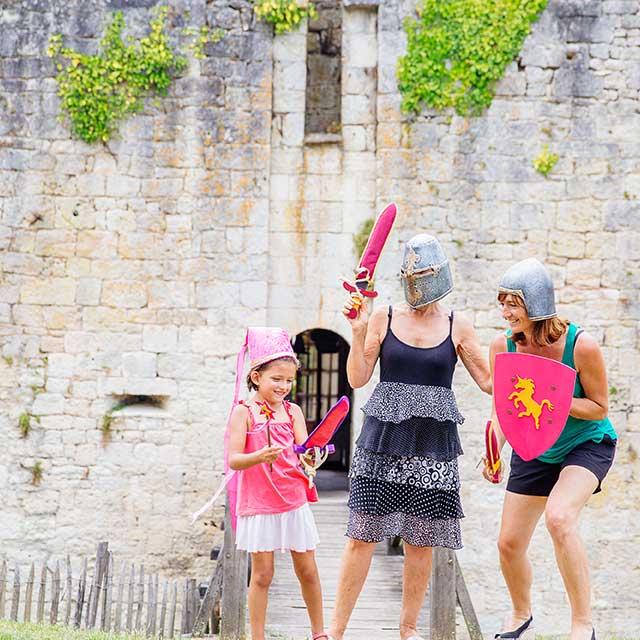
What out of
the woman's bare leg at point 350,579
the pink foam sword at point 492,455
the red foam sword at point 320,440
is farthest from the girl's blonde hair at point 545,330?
the woman's bare leg at point 350,579

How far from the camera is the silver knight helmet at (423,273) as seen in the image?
15.7 feet

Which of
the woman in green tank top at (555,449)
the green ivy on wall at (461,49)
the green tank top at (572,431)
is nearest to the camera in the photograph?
the woman in green tank top at (555,449)

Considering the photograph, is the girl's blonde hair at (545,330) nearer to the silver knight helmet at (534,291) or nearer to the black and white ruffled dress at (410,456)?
the silver knight helmet at (534,291)

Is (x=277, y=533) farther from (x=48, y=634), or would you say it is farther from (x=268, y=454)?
(x=48, y=634)

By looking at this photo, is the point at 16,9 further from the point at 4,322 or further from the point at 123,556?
the point at 123,556

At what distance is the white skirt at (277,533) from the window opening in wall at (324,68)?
19.2 ft

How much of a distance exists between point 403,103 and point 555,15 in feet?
5.27

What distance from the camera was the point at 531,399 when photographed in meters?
4.50

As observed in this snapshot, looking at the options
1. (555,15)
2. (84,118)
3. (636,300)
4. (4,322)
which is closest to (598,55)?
(555,15)

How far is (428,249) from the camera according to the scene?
4832mm

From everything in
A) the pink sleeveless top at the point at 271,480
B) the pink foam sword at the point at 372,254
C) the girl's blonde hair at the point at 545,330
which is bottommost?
the pink sleeveless top at the point at 271,480

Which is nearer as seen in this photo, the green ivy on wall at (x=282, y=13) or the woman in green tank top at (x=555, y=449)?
the woman in green tank top at (x=555, y=449)

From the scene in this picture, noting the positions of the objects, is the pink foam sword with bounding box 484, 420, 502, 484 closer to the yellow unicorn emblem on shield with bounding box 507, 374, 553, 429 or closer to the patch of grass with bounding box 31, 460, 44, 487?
the yellow unicorn emblem on shield with bounding box 507, 374, 553, 429

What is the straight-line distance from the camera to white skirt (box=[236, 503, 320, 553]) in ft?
15.9
